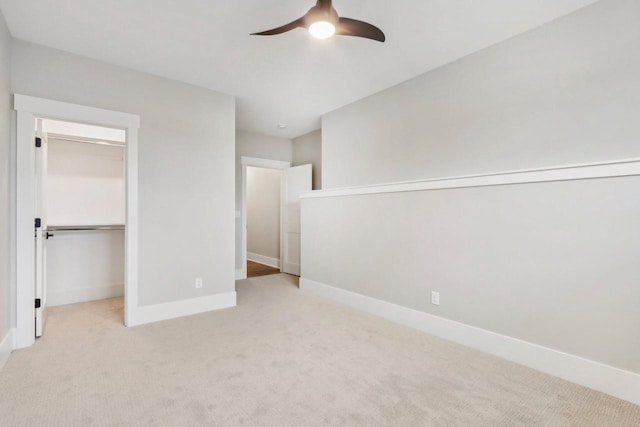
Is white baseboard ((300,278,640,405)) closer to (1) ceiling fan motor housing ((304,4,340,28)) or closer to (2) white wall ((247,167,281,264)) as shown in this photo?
(1) ceiling fan motor housing ((304,4,340,28))

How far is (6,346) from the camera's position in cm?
233

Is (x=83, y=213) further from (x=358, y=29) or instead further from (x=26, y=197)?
(x=358, y=29)

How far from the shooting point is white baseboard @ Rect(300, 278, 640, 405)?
6.27ft

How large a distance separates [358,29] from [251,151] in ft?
12.7

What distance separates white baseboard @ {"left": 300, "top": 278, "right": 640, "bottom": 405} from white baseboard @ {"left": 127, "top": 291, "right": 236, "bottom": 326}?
1765 mm

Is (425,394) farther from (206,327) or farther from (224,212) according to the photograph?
(224,212)

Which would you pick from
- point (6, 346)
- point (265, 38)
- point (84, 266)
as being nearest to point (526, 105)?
point (265, 38)

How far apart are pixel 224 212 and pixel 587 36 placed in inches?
147

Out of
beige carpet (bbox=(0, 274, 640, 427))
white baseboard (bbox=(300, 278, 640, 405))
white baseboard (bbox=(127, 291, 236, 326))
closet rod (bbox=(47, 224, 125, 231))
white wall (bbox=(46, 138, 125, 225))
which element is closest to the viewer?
beige carpet (bbox=(0, 274, 640, 427))

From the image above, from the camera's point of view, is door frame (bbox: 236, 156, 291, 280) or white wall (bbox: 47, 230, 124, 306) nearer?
white wall (bbox: 47, 230, 124, 306)

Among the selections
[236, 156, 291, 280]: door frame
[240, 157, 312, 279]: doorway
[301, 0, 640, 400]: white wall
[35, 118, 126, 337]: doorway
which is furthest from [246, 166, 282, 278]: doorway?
[301, 0, 640, 400]: white wall

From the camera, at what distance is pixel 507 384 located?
2.03 metres

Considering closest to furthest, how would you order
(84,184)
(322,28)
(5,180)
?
1. (322,28)
2. (5,180)
3. (84,184)

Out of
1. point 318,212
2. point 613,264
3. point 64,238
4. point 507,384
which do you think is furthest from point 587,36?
point 64,238
